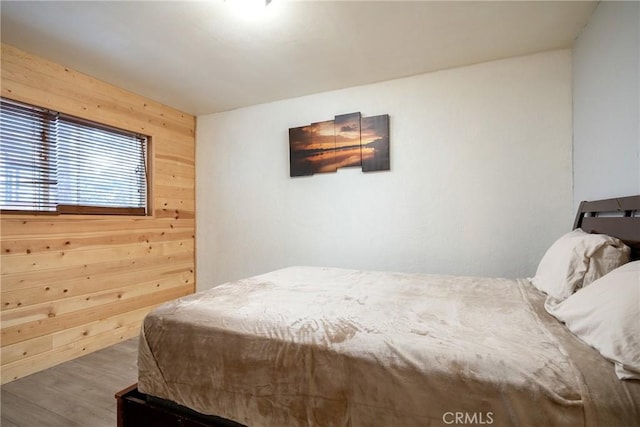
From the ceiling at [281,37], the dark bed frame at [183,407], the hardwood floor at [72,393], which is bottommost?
the hardwood floor at [72,393]

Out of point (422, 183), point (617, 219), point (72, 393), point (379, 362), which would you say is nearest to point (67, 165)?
point (72, 393)

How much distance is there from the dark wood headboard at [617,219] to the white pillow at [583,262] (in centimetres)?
9

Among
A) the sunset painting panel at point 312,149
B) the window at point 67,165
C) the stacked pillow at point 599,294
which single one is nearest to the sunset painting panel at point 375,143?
the sunset painting panel at point 312,149

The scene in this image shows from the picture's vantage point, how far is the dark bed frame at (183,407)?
50.3 inches

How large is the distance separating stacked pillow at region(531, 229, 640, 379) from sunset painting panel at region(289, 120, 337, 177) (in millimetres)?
2026

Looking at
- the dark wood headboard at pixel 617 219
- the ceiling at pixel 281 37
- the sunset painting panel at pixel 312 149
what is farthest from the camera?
the sunset painting panel at pixel 312 149

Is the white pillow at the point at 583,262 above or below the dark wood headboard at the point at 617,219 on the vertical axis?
below

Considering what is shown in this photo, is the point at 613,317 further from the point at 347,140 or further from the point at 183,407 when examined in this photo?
the point at 347,140

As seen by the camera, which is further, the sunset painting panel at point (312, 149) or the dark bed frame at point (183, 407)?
the sunset painting panel at point (312, 149)

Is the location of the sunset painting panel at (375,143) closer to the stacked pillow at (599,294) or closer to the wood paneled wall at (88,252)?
the stacked pillow at (599,294)

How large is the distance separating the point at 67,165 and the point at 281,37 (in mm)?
2105

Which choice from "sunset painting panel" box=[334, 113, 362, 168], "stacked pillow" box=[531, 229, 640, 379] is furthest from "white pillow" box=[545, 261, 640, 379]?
"sunset painting panel" box=[334, 113, 362, 168]

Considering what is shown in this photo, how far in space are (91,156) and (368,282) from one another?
2712 millimetres

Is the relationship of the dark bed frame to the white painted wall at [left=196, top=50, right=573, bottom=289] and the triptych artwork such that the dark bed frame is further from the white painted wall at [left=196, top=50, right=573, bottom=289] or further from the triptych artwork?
the triptych artwork
